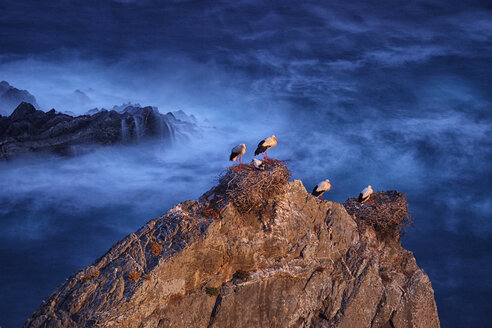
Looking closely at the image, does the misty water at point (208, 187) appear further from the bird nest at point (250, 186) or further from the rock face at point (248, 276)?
the bird nest at point (250, 186)

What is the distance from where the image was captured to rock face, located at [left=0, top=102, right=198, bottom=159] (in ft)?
156

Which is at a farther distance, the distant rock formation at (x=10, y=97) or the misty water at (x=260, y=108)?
the distant rock formation at (x=10, y=97)

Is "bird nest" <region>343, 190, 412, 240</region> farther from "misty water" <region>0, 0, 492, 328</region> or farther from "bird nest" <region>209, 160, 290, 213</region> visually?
"misty water" <region>0, 0, 492, 328</region>

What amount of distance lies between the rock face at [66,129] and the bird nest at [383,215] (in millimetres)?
30263

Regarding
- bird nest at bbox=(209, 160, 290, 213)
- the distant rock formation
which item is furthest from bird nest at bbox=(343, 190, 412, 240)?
the distant rock formation

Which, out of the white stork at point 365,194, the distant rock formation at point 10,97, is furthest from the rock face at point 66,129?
the white stork at point 365,194

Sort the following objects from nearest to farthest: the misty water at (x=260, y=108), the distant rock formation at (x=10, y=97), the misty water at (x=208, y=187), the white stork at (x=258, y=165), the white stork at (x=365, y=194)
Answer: the white stork at (x=258, y=165)
the white stork at (x=365, y=194)
the misty water at (x=208, y=187)
the misty water at (x=260, y=108)
the distant rock formation at (x=10, y=97)

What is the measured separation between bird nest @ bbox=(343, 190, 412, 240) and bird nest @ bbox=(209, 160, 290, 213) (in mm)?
4580

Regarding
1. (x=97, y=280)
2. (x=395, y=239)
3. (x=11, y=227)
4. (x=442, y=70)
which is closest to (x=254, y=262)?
(x=97, y=280)

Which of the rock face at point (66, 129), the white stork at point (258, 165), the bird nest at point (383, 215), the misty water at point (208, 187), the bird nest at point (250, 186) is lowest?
the misty water at point (208, 187)

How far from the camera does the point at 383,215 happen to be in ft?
80.5

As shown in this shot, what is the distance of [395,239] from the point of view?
25125 mm

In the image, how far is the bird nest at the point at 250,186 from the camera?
68.3 feet

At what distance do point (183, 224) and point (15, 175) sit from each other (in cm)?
3350
